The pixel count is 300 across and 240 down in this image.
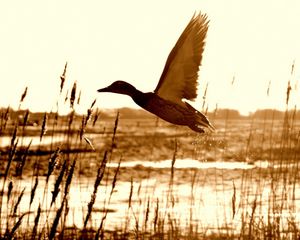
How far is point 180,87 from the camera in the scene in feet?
12.2

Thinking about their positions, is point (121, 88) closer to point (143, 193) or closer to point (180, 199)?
point (180, 199)

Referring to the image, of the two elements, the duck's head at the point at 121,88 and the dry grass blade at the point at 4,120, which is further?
the dry grass blade at the point at 4,120

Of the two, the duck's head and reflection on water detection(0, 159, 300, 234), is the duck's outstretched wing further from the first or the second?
reflection on water detection(0, 159, 300, 234)

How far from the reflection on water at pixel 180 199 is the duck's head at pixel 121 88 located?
793 mm

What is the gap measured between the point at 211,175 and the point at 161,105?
7218mm

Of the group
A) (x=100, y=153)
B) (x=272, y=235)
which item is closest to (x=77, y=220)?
(x=272, y=235)

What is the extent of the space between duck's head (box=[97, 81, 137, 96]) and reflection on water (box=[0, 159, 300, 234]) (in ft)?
2.60

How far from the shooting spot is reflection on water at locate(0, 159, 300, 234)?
5.09 metres

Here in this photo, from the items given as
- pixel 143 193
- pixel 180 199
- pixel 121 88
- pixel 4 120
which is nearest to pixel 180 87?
pixel 121 88

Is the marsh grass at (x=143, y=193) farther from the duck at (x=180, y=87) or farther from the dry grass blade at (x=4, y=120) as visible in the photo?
the duck at (x=180, y=87)

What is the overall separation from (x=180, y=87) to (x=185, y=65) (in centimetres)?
18

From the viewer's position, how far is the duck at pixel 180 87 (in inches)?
123

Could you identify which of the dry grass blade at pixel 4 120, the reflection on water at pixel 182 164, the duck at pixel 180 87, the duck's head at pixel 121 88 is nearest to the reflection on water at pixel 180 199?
the reflection on water at pixel 182 164

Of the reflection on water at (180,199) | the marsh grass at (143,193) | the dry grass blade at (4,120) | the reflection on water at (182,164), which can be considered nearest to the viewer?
the marsh grass at (143,193)
